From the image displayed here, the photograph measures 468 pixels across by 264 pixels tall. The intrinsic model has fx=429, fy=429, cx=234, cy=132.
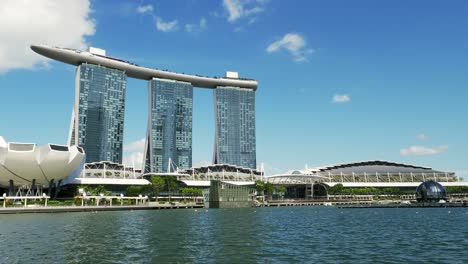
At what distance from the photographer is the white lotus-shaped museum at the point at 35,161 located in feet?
519

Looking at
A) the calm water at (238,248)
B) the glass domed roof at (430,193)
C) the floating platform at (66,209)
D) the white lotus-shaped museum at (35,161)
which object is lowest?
the calm water at (238,248)

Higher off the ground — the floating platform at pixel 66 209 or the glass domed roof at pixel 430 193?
the glass domed roof at pixel 430 193

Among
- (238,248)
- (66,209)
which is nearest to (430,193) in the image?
(66,209)

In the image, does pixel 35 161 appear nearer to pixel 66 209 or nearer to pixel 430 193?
pixel 66 209

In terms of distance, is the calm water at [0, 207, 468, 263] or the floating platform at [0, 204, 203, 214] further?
the floating platform at [0, 204, 203, 214]

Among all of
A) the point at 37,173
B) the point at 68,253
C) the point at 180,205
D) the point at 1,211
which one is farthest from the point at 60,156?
the point at 68,253

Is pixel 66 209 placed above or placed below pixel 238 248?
above

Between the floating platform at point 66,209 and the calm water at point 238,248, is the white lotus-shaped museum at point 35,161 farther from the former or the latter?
the calm water at point 238,248

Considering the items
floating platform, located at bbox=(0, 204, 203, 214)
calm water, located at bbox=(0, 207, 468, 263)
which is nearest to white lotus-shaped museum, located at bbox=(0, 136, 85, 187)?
floating platform, located at bbox=(0, 204, 203, 214)

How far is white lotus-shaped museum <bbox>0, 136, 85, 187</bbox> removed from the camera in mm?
158125

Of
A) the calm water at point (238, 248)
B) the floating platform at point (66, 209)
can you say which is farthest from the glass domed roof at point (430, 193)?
the calm water at point (238, 248)

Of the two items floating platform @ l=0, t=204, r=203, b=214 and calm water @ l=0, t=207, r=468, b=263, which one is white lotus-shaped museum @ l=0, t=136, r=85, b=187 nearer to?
floating platform @ l=0, t=204, r=203, b=214

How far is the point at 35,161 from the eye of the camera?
531ft

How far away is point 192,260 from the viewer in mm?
36219
